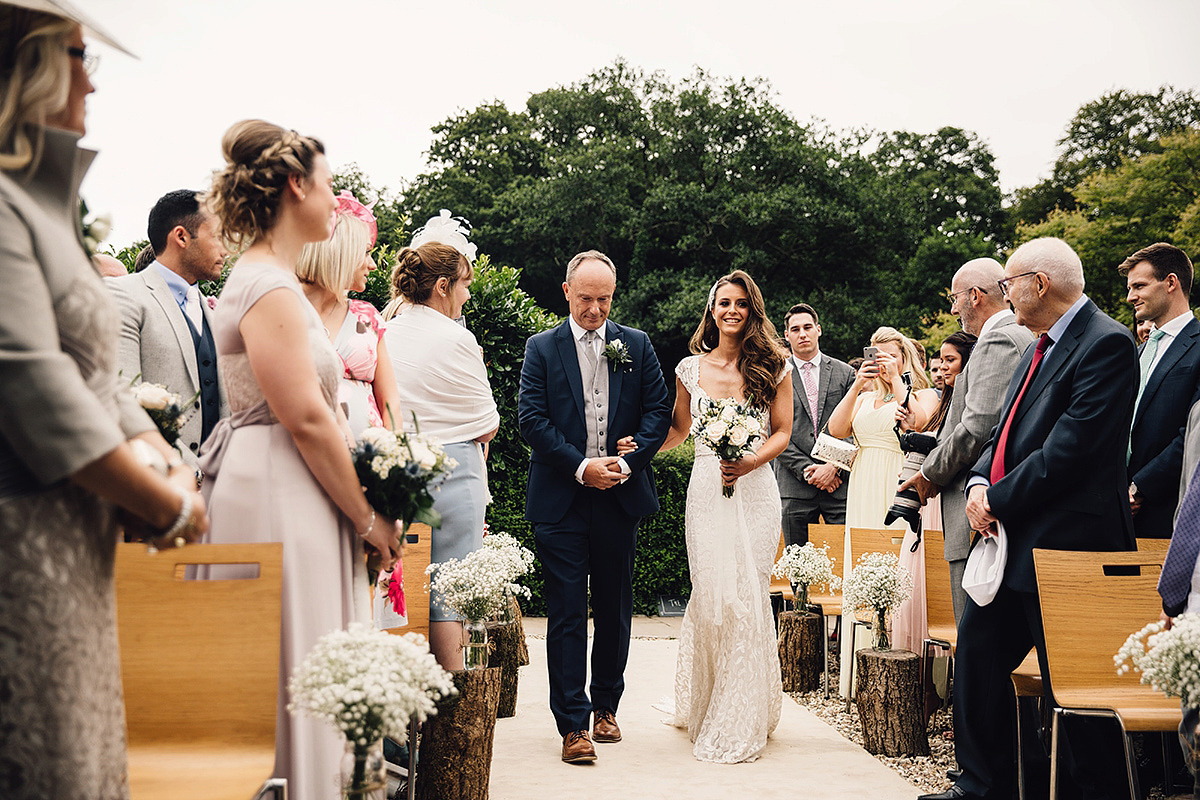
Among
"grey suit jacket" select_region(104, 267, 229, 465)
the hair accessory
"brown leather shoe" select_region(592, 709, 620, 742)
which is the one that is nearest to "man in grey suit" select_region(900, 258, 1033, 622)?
"brown leather shoe" select_region(592, 709, 620, 742)

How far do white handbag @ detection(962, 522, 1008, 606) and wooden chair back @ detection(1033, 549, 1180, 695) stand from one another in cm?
34

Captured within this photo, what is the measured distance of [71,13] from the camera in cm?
164

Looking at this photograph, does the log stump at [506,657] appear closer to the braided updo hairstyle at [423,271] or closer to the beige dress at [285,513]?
the braided updo hairstyle at [423,271]

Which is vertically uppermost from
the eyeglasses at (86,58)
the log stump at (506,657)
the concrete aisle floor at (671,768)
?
the eyeglasses at (86,58)

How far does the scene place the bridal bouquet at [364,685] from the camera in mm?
2158

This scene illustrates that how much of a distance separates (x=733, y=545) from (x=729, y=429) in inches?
29.5

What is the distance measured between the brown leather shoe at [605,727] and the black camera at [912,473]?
214cm

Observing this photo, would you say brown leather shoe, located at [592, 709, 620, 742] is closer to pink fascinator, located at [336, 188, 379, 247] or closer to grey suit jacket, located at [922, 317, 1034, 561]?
grey suit jacket, located at [922, 317, 1034, 561]

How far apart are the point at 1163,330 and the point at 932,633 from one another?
7.19ft

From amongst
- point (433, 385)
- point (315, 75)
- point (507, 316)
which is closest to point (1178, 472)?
point (433, 385)

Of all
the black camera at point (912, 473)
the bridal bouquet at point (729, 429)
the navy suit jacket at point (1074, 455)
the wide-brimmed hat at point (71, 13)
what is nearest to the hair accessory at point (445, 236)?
the bridal bouquet at point (729, 429)

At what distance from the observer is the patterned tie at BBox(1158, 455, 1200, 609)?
315cm

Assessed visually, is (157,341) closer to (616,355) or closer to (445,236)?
(445,236)

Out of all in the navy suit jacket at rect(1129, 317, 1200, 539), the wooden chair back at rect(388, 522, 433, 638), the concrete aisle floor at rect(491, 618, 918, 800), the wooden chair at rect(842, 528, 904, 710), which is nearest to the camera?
the wooden chair back at rect(388, 522, 433, 638)
